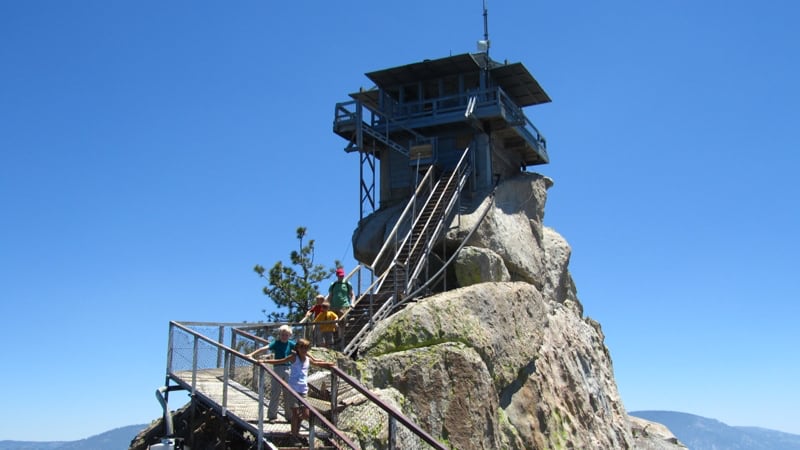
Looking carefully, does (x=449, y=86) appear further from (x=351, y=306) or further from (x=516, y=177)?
(x=351, y=306)

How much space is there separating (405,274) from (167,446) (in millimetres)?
10411

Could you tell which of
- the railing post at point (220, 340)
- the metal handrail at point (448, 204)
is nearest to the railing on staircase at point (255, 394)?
the railing post at point (220, 340)

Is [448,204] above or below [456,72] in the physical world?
below

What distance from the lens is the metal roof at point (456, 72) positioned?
1283 inches

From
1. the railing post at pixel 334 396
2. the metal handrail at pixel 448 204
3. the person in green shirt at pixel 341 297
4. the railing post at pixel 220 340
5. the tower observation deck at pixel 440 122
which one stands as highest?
the tower observation deck at pixel 440 122

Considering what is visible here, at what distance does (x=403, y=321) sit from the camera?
20125mm

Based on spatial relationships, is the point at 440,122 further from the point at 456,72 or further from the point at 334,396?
the point at 334,396

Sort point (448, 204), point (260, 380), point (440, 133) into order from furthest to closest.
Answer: point (440, 133) < point (448, 204) < point (260, 380)

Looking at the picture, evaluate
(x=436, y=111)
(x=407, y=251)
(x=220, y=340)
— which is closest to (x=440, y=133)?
(x=436, y=111)

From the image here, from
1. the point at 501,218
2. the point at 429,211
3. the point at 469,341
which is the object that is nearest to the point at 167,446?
the point at 469,341

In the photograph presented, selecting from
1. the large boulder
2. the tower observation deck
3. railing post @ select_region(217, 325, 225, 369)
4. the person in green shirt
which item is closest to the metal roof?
the tower observation deck

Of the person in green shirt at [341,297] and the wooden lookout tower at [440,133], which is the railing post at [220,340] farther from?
the wooden lookout tower at [440,133]

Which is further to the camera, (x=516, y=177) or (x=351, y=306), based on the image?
(x=516, y=177)

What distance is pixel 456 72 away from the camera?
33.5 m
